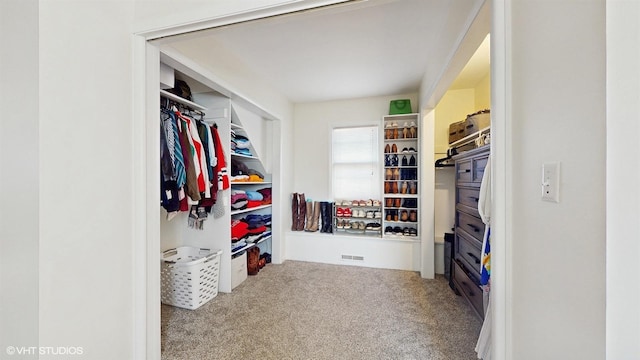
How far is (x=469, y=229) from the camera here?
6.97ft

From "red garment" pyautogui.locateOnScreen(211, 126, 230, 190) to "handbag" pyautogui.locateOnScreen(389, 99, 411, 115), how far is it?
218 centimetres

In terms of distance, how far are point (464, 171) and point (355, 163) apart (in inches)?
64.0

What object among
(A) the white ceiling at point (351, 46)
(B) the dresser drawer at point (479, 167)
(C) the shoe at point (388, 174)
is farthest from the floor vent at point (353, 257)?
(A) the white ceiling at point (351, 46)

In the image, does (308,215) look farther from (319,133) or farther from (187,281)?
(187,281)
